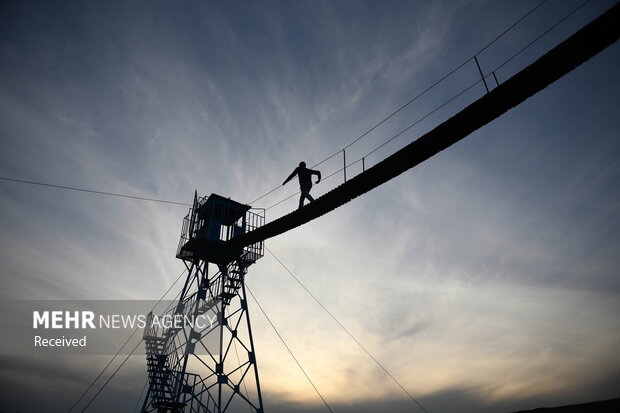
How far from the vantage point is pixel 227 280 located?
16.2m

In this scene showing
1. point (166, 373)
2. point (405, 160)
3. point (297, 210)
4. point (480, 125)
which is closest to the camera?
point (480, 125)

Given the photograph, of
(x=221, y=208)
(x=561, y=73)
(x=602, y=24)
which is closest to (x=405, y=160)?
(x=561, y=73)

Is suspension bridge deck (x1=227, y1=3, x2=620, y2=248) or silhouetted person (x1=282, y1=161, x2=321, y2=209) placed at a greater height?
silhouetted person (x1=282, y1=161, x2=321, y2=209)

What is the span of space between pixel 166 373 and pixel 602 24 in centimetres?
1846

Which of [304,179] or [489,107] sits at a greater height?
[304,179]

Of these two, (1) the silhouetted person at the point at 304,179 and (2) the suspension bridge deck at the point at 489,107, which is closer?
(2) the suspension bridge deck at the point at 489,107

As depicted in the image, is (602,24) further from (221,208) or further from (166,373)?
(166,373)

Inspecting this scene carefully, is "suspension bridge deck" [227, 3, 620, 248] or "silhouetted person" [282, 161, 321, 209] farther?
"silhouetted person" [282, 161, 321, 209]

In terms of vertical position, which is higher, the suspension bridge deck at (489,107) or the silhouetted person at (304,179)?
the silhouetted person at (304,179)

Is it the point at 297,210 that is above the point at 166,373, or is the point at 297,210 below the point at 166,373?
above

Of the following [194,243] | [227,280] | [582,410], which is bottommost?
[582,410]

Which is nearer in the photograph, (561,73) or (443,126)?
(561,73)

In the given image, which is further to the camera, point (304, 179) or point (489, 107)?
point (304, 179)

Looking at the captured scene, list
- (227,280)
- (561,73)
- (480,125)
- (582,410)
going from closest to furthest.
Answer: (582,410) → (561,73) → (480,125) → (227,280)
